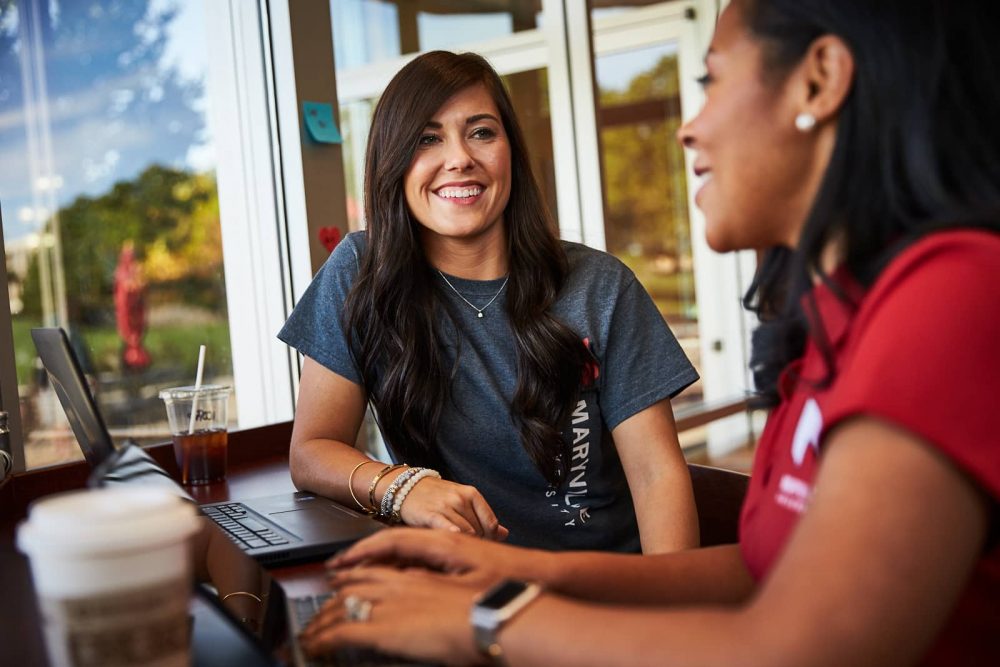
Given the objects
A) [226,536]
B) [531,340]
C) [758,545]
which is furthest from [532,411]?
[758,545]

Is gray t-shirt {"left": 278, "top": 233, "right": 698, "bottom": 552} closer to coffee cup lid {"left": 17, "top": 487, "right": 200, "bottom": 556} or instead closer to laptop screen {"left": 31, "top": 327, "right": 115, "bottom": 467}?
laptop screen {"left": 31, "top": 327, "right": 115, "bottom": 467}

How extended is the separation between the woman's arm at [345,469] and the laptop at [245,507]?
0.17 feet

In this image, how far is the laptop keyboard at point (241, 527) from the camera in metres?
1.30

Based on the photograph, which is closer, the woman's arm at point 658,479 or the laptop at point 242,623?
the laptop at point 242,623

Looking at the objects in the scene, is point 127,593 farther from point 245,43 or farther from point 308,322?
point 245,43

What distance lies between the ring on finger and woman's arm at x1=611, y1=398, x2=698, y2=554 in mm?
917

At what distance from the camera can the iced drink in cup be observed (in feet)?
6.28

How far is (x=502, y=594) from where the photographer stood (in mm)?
853

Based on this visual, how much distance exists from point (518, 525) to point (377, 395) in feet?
1.20

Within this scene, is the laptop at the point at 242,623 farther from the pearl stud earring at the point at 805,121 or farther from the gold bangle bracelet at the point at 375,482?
the pearl stud earring at the point at 805,121

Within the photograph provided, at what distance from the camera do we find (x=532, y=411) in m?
1.80

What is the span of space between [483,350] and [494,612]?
107 centimetres

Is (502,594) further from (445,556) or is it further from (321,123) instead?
(321,123)

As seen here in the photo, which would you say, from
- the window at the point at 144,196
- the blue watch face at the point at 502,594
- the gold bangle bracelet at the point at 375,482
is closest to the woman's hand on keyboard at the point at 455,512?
the gold bangle bracelet at the point at 375,482
